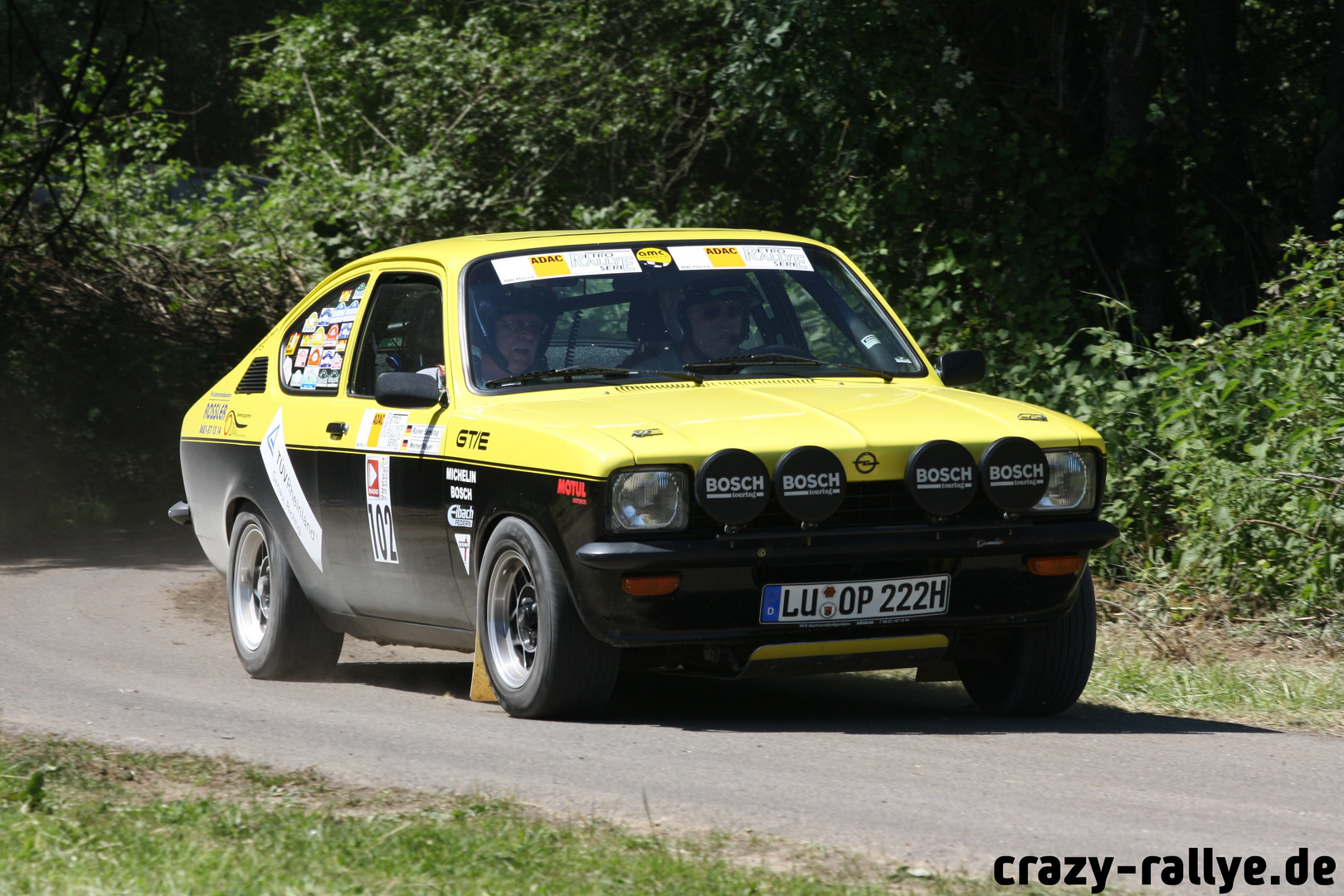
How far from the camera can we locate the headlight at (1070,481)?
5.81m

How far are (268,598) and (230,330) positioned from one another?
822 centimetres

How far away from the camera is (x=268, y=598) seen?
762cm

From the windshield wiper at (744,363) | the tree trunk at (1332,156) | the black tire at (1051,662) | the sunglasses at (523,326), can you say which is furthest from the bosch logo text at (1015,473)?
the tree trunk at (1332,156)

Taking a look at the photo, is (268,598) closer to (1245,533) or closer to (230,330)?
(1245,533)

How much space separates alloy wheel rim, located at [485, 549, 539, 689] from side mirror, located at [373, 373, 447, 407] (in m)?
0.75

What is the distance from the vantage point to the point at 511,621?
236 inches

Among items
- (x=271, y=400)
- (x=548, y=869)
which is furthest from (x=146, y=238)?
(x=548, y=869)

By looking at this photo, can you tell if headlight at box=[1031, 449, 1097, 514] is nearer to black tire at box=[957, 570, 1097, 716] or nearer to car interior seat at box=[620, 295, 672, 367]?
black tire at box=[957, 570, 1097, 716]

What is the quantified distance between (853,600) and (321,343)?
10.1 ft

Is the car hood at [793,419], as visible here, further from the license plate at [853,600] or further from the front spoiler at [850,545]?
the license plate at [853,600]

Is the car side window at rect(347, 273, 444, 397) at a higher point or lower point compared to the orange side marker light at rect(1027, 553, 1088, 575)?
higher

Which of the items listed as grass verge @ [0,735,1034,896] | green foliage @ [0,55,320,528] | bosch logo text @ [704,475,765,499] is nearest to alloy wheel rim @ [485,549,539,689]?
bosch logo text @ [704,475,765,499]

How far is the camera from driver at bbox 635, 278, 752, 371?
6.48 meters

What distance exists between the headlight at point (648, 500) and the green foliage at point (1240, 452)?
375 cm
